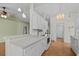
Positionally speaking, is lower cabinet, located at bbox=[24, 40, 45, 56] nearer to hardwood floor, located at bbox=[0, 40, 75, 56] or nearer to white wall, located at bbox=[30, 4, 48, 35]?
hardwood floor, located at bbox=[0, 40, 75, 56]

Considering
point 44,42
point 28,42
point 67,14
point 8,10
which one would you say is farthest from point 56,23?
point 8,10

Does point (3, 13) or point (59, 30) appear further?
point (59, 30)

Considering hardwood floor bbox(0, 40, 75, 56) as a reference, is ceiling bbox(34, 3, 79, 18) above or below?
above

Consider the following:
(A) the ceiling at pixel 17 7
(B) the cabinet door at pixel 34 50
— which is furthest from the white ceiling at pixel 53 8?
(B) the cabinet door at pixel 34 50

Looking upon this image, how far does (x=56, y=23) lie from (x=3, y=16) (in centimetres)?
97

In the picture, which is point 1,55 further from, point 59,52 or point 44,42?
point 59,52

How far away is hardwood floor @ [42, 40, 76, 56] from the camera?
2443 mm

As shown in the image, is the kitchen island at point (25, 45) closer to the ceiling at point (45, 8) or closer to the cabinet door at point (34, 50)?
the cabinet door at point (34, 50)

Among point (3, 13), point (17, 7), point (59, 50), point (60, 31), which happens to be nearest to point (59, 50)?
point (59, 50)

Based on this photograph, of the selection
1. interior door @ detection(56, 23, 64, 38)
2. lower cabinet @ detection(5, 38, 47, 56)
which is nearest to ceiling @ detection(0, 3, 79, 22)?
interior door @ detection(56, 23, 64, 38)

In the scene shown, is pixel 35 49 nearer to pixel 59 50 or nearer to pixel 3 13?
pixel 59 50

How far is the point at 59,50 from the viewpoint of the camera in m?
2.48

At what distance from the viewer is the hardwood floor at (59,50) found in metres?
2.44

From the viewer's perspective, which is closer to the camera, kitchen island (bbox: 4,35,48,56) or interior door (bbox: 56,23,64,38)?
kitchen island (bbox: 4,35,48,56)
